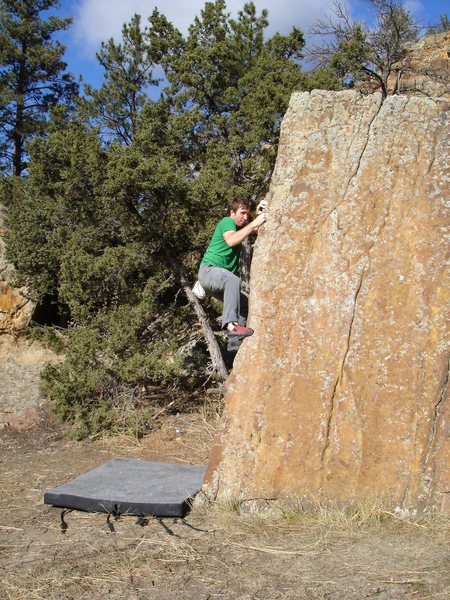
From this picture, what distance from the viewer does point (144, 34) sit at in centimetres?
1120

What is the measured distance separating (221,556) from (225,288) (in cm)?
233

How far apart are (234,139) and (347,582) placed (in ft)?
23.3

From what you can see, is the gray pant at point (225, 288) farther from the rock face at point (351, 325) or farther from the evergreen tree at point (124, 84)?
the evergreen tree at point (124, 84)

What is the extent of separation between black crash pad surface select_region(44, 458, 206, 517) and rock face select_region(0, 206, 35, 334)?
518 centimetres

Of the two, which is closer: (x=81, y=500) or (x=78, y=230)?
(x=81, y=500)

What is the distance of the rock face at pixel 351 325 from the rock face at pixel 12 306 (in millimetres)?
6645

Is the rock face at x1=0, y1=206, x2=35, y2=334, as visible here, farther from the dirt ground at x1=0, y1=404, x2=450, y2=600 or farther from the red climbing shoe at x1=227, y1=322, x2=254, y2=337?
the red climbing shoe at x1=227, y1=322, x2=254, y2=337

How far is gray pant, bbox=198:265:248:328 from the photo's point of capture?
5.34m

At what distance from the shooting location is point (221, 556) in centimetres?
397

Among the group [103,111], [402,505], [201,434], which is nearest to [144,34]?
[103,111]

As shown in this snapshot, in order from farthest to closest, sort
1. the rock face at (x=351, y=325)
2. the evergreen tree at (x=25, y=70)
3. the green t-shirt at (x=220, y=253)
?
the evergreen tree at (x=25, y=70) → the green t-shirt at (x=220, y=253) → the rock face at (x=351, y=325)

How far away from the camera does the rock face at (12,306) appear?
413 inches

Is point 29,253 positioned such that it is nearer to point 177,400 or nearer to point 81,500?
point 177,400

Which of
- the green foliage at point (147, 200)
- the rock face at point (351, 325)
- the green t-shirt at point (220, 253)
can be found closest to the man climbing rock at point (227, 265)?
the green t-shirt at point (220, 253)
